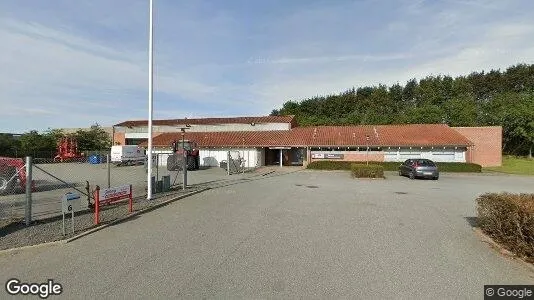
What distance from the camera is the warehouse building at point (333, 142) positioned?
114ft

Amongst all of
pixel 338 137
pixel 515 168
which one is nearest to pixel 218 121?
pixel 338 137

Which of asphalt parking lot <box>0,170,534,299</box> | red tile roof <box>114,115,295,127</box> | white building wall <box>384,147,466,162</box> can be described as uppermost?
red tile roof <box>114,115,295,127</box>

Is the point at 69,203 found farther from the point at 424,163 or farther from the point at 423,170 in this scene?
the point at 424,163

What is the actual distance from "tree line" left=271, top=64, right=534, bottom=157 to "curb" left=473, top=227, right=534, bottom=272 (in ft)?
166

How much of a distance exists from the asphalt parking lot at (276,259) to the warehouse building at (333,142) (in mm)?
24519

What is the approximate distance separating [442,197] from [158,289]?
12.6 meters

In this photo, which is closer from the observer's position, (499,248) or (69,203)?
(499,248)

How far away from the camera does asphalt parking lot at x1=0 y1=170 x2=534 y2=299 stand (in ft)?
15.7

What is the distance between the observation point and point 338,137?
38.4 m

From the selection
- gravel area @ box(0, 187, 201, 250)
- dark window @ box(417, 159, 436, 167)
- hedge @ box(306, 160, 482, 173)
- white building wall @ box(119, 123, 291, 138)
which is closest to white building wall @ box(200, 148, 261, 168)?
white building wall @ box(119, 123, 291, 138)

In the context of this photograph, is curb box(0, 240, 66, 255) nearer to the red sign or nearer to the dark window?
the red sign

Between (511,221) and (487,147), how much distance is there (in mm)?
35839

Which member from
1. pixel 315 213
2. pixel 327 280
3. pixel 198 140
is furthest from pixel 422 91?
pixel 327 280

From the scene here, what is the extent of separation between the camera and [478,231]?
8062 mm
